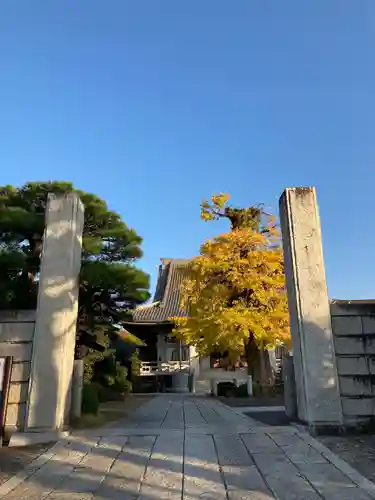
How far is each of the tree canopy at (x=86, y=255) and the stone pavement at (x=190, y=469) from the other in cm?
528

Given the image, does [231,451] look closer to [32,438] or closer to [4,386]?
[32,438]

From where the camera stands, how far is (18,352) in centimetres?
595

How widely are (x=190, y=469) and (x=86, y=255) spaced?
873 cm

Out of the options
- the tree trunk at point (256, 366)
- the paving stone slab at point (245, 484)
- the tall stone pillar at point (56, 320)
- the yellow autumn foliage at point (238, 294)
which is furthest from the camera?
the tree trunk at point (256, 366)

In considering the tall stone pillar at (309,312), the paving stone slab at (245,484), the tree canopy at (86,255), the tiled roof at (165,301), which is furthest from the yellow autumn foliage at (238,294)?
the paving stone slab at (245,484)

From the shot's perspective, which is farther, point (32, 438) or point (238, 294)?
point (238, 294)

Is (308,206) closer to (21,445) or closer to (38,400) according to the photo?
(38,400)

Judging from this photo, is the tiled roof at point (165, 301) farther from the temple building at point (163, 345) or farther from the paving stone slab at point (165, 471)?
the paving stone slab at point (165, 471)

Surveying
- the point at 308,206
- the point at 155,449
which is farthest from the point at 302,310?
the point at 155,449

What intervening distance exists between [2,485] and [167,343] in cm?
1932

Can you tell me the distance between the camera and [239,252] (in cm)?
1400

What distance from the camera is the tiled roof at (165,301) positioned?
73.5 feet

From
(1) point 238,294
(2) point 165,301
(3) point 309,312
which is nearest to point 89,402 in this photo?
(3) point 309,312

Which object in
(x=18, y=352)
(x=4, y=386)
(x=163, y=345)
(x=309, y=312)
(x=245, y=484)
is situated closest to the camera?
(x=245, y=484)
